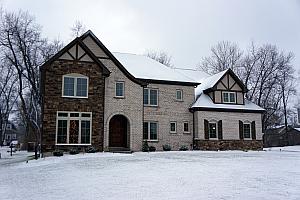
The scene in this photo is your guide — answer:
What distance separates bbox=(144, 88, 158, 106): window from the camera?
1105 inches

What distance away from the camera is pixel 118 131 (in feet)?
85.0

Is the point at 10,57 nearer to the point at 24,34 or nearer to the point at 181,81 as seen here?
the point at 24,34

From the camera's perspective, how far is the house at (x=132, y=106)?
23.1 metres

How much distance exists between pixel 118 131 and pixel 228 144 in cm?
994

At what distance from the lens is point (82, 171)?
46.2 feet

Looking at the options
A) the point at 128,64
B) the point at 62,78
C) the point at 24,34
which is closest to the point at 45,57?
the point at 24,34

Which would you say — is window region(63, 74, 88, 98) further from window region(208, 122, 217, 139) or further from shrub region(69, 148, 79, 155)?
window region(208, 122, 217, 139)

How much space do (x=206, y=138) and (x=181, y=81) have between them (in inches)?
210

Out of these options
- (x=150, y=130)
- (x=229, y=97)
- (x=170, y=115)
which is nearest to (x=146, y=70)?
(x=170, y=115)

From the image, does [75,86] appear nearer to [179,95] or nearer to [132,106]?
[132,106]

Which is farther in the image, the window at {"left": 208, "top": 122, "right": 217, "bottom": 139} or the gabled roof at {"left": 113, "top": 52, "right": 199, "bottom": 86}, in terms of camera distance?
the window at {"left": 208, "top": 122, "right": 217, "bottom": 139}

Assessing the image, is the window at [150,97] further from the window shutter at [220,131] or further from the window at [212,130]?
the window shutter at [220,131]

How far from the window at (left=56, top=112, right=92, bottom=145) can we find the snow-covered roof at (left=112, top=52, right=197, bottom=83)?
6.45 meters

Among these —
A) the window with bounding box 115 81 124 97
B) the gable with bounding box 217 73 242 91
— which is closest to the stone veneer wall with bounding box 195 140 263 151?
the gable with bounding box 217 73 242 91
